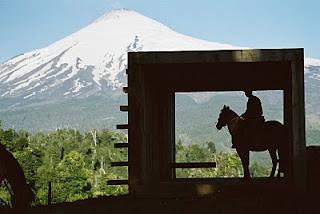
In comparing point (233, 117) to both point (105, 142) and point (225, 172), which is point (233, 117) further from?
point (105, 142)

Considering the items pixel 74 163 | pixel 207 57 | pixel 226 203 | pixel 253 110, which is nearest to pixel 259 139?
pixel 253 110

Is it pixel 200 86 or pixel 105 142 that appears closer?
pixel 200 86

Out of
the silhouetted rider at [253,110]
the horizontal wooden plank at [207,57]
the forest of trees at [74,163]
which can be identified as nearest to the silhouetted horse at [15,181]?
the horizontal wooden plank at [207,57]

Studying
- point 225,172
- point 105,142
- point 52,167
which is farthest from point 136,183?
point 105,142

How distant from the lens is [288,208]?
27.5ft

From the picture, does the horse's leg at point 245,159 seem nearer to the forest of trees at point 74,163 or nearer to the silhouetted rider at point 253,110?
the silhouetted rider at point 253,110

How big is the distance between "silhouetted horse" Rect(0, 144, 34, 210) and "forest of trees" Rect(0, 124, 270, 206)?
40374 millimetres

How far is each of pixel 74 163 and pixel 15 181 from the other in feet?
247

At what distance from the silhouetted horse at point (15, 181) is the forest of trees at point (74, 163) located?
132 ft

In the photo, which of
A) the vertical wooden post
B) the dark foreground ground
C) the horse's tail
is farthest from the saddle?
the vertical wooden post

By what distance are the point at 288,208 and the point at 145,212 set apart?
198cm

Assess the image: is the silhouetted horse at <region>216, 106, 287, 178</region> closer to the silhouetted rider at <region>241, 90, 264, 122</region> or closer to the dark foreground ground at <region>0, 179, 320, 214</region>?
the silhouetted rider at <region>241, 90, 264, 122</region>

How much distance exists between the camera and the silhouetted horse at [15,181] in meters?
8.73

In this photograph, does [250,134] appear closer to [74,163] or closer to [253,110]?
[253,110]
